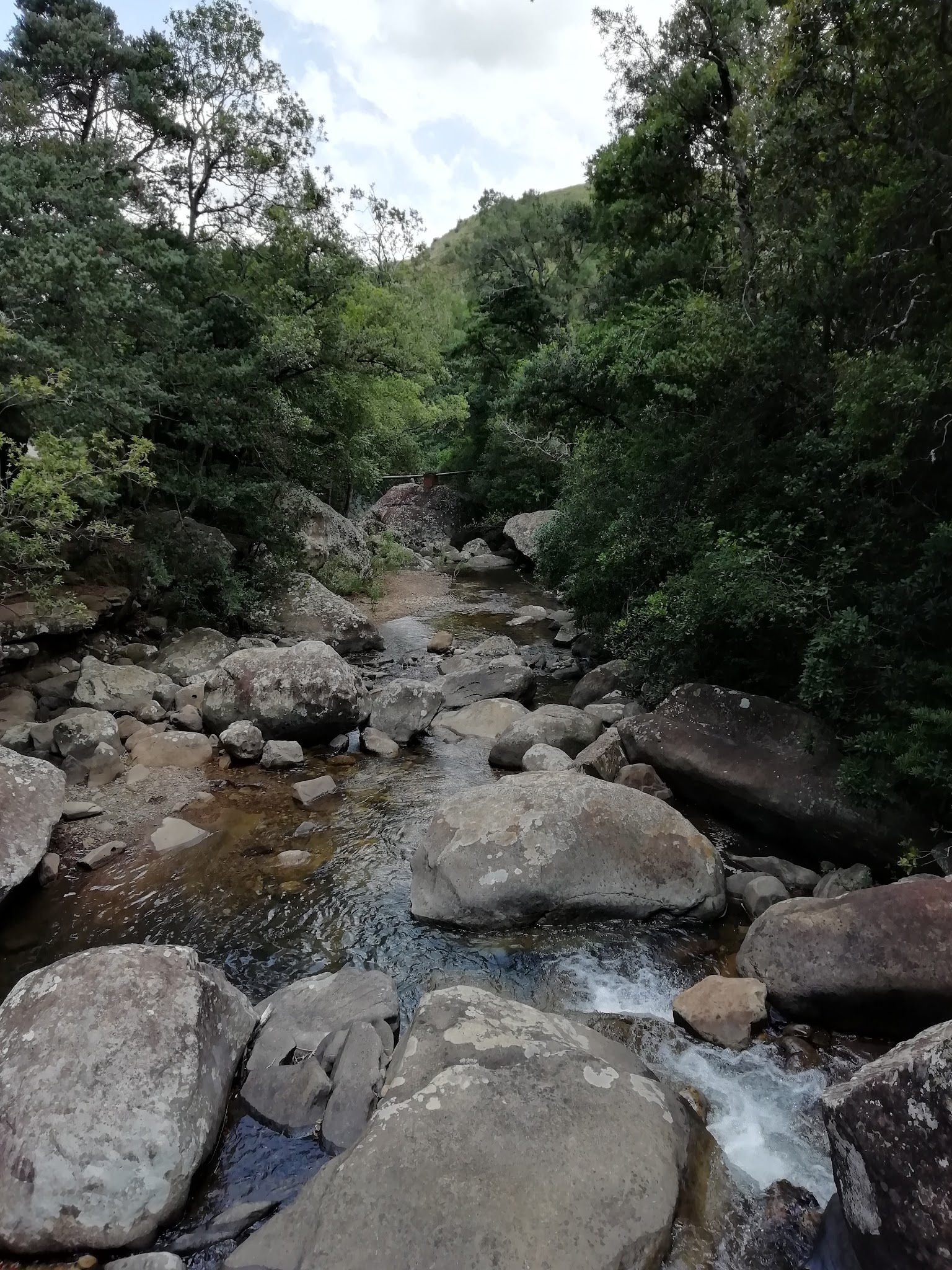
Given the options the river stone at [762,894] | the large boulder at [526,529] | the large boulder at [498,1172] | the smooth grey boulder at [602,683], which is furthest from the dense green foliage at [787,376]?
the large boulder at [526,529]

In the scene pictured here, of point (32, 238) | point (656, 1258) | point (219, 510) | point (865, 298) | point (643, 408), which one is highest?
point (32, 238)

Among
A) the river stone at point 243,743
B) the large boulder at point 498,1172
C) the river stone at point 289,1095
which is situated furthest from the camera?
the river stone at point 243,743

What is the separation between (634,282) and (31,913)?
52.8 feet

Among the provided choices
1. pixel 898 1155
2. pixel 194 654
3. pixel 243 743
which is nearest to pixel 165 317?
pixel 194 654

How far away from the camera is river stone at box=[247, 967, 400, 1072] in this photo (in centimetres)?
484

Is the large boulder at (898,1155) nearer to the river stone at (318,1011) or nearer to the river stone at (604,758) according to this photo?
the river stone at (318,1011)

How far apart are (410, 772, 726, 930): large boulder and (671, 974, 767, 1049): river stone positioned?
1120 millimetres

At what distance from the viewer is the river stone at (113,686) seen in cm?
1095

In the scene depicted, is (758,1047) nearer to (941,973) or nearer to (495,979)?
(941,973)

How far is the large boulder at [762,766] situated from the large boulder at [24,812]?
6456 millimetres

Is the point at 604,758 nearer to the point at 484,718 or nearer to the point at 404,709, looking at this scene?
the point at 484,718

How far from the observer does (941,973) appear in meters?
4.83

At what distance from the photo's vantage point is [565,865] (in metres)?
6.50

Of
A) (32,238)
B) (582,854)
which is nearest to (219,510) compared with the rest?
(32,238)
